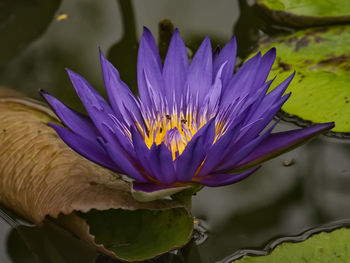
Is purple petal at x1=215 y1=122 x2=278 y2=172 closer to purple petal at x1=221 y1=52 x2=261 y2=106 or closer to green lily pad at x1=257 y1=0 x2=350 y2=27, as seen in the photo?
purple petal at x1=221 y1=52 x2=261 y2=106

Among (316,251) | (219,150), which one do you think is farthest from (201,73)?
(316,251)

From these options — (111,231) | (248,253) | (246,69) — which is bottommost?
(248,253)

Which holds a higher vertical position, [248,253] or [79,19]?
[79,19]

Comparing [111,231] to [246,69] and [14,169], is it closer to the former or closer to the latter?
[14,169]

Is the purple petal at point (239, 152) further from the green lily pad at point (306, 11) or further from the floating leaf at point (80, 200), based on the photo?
the green lily pad at point (306, 11)

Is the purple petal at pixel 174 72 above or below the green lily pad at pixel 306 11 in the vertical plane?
above

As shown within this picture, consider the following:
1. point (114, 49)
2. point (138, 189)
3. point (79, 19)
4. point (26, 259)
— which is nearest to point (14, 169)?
point (26, 259)

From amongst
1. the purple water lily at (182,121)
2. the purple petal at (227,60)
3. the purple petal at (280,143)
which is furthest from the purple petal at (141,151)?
the purple petal at (227,60)
